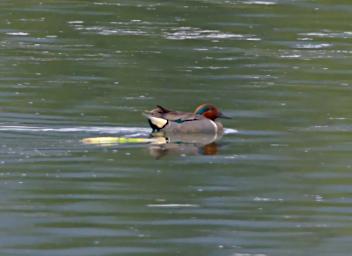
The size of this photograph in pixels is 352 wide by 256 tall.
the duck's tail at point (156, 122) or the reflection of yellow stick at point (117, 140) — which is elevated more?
the duck's tail at point (156, 122)

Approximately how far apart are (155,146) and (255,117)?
2.29m

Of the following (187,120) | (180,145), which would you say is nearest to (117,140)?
(180,145)

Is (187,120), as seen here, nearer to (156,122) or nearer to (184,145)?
(156,122)

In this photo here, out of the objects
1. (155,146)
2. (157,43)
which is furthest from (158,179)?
(157,43)

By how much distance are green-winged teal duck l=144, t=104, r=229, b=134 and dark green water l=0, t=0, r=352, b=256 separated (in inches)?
9.8

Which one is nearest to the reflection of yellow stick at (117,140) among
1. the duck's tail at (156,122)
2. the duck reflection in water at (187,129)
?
the duck reflection in water at (187,129)

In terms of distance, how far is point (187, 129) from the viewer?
1869cm

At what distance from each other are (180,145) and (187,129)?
96cm

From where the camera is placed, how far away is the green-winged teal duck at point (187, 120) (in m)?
18.1

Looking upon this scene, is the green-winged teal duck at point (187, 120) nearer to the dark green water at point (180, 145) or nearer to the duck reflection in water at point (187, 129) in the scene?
the duck reflection in water at point (187, 129)

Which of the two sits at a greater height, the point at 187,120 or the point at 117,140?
the point at 187,120

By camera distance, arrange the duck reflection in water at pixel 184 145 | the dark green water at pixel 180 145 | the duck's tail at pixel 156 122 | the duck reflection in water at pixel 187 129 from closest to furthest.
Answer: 1. the dark green water at pixel 180 145
2. the duck reflection in water at pixel 184 145
3. the duck reflection in water at pixel 187 129
4. the duck's tail at pixel 156 122

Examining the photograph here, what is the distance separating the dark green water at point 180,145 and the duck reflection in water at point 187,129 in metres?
0.15

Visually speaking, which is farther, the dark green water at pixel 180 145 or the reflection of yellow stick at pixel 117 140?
the reflection of yellow stick at pixel 117 140
